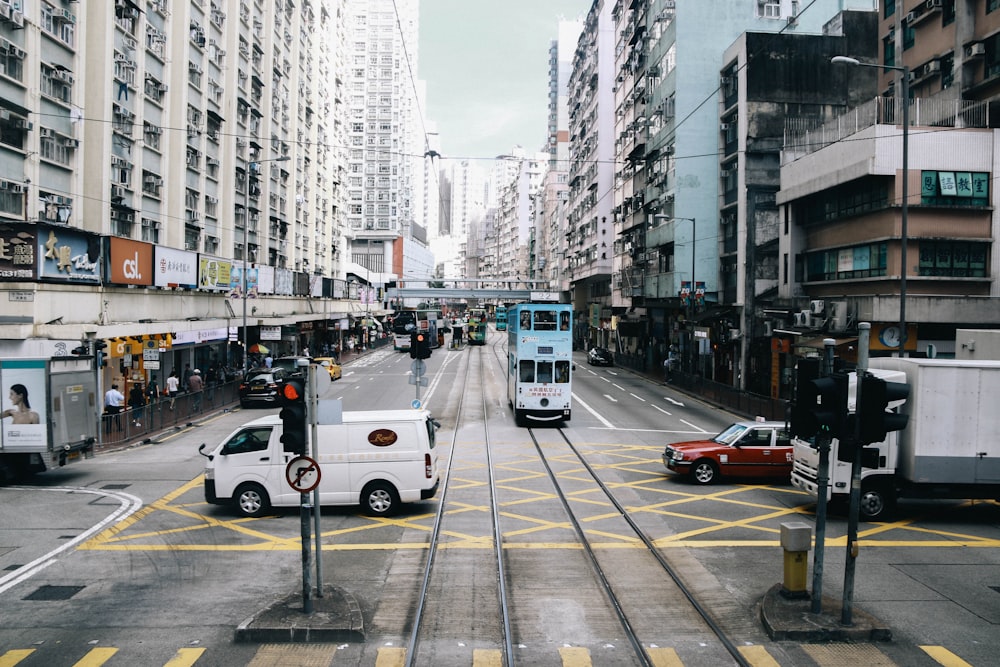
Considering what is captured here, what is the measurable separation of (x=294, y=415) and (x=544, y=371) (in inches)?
751

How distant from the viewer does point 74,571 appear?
1183 cm

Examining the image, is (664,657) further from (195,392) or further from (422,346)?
(195,392)

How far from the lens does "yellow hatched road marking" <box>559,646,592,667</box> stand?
845 cm

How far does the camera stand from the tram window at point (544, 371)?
28016 millimetres

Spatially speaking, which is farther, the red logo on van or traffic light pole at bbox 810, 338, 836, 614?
the red logo on van

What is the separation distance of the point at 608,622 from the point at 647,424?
67.9ft

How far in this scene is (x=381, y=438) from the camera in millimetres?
14922

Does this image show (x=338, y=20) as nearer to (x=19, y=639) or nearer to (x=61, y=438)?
(x=61, y=438)

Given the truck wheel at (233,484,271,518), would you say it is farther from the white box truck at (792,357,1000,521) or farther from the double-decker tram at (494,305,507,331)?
the double-decker tram at (494,305,507,331)

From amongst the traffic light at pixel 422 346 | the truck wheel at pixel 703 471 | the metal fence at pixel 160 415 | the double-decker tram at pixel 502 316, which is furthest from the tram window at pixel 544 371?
the double-decker tram at pixel 502 316

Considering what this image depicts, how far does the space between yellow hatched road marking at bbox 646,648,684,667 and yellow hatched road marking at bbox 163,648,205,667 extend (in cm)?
505

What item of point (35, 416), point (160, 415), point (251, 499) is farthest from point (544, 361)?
point (35, 416)

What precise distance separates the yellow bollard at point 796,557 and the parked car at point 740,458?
27.0ft

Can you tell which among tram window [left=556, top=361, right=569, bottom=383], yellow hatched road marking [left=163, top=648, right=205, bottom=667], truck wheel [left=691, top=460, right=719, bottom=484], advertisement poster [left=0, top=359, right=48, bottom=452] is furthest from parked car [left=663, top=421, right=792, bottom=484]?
advertisement poster [left=0, top=359, right=48, bottom=452]
